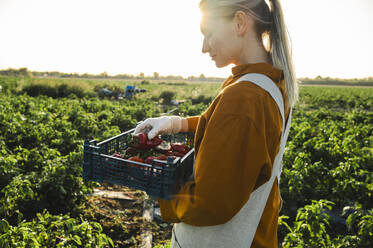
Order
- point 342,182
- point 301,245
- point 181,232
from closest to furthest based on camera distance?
point 181,232 < point 301,245 < point 342,182

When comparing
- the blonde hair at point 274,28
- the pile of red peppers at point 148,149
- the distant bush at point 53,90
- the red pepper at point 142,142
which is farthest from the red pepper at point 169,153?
the distant bush at point 53,90

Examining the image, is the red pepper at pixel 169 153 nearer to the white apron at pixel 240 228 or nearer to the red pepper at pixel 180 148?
the red pepper at pixel 180 148

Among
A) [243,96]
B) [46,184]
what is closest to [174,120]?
[243,96]

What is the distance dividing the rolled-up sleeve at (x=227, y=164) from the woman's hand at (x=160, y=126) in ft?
2.25

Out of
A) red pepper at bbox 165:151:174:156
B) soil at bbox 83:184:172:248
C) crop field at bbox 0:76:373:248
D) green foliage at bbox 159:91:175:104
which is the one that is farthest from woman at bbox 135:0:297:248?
green foliage at bbox 159:91:175:104

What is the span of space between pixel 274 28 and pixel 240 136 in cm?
64

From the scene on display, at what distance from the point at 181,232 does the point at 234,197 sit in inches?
19.4

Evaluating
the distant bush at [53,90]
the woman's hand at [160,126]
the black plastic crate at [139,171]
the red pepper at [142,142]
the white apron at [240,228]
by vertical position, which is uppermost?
the distant bush at [53,90]

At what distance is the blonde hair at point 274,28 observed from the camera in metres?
1.13

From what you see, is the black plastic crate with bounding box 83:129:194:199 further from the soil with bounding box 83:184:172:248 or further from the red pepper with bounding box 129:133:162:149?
the soil with bounding box 83:184:172:248

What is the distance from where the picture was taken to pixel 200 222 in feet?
3.41

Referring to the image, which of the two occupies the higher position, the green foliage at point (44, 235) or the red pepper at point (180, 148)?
the red pepper at point (180, 148)

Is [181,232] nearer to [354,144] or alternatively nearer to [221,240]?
[221,240]

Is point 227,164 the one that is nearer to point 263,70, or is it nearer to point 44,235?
point 263,70
